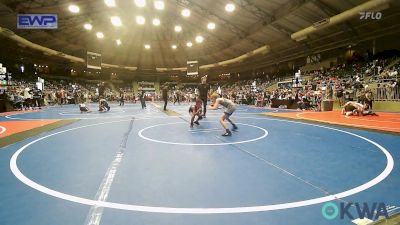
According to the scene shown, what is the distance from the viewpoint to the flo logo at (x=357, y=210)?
2.70 meters

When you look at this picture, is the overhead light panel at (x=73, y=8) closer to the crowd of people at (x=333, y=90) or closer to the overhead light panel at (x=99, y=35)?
the crowd of people at (x=333, y=90)

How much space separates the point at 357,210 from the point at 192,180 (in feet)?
6.76

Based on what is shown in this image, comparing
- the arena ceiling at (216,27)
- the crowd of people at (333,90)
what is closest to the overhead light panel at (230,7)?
the arena ceiling at (216,27)

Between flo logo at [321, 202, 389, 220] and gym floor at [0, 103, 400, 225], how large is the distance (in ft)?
0.22

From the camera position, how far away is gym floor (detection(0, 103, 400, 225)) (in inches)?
109

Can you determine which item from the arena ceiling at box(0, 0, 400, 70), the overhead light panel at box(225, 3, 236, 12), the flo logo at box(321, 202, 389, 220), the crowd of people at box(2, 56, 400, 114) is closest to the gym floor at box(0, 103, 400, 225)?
the flo logo at box(321, 202, 389, 220)

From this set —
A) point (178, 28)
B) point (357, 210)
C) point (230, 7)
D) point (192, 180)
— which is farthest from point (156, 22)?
point (357, 210)

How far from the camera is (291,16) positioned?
2056 cm

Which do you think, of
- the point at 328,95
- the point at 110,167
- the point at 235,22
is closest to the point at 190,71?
the point at 235,22

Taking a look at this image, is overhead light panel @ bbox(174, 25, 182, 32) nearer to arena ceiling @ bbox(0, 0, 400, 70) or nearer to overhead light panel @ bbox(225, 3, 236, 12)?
arena ceiling @ bbox(0, 0, 400, 70)

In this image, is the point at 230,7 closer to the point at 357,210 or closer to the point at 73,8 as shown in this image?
the point at 73,8

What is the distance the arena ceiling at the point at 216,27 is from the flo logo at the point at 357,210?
611 inches

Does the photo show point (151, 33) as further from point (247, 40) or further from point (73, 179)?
point (73, 179)

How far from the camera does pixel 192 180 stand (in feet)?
12.5
